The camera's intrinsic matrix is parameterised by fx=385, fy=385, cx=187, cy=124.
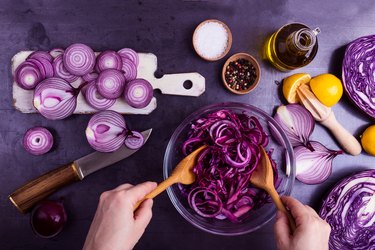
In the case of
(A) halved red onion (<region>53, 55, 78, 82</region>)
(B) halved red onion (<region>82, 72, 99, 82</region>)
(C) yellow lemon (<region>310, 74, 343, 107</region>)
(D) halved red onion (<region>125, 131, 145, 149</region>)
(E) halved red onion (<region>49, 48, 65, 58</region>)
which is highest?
(E) halved red onion (<region>49, 48, 65, 58</region>)

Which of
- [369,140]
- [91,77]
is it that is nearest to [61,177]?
[91,77]

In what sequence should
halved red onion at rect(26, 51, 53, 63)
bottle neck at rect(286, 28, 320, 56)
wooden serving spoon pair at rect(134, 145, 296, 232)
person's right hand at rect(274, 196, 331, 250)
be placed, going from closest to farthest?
person's right hand at rect(274, 196, 331, 250) → wooden serving spoon pair at rect(134, 145, 296, 232) → bottle neck at rect(286, 28, 320, 56) → halved red onion at rect(26, 51, 53, 63)

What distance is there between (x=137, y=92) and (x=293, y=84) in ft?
1.73

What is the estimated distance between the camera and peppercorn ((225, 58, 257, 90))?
4.35 ft

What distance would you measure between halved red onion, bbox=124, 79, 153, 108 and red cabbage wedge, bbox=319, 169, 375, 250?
2.35 feet

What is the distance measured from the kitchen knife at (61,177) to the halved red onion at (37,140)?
3.6 inches

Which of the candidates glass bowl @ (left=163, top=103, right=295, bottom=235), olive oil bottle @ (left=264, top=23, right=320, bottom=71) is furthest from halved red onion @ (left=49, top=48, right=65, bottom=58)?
olive oil bottle @ (left=264, top=23, right=320, bottom=71)

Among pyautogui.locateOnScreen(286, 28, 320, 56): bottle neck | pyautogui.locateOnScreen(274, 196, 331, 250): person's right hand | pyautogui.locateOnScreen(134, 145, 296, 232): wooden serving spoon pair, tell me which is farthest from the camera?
pyautogui.locateOnScreen(286, 28, 320, 56): bottle neck

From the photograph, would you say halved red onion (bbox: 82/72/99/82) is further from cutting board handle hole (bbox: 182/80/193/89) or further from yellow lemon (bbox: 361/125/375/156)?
yellow lemon (bbox: 361/125/375/156)

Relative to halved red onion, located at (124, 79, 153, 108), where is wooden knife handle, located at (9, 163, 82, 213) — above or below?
below

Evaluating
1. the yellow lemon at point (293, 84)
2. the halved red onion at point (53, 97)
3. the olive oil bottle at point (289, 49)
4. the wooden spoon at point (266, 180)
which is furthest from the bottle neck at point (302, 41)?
the halved red onion at point (53, 97)

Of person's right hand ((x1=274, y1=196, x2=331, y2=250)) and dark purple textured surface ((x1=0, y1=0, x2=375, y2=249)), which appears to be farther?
dark purple textured surface ((x1=0, y1=0, x2=375, y2=249))

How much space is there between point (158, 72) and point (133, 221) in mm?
573

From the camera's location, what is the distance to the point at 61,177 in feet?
4.22
